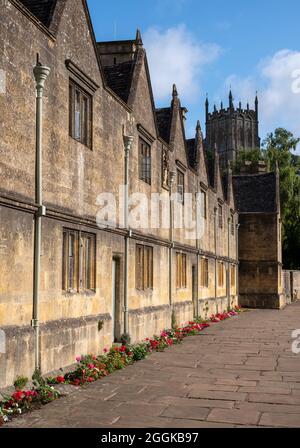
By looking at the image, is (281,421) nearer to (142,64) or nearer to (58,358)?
(58,358)

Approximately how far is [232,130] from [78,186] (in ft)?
340

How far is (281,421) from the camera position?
23.1 ft

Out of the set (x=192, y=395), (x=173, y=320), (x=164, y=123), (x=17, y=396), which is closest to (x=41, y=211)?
(x=17, y=396)

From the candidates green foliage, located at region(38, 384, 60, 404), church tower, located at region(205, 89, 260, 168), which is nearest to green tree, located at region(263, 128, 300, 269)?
green foliage, located at region(38, 384, 60, 404)

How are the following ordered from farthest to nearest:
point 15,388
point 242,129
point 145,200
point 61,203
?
point 242,129
point 145,200
point 61,203
point 15,388

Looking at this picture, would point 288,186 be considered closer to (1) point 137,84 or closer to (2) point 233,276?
(2) point 233,276

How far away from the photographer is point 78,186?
11.2 meters

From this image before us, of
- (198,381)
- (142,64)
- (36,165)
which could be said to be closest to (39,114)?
(36,165)

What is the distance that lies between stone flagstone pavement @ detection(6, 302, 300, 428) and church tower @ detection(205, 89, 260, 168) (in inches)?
3944

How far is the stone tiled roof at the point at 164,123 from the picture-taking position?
64.8 feet

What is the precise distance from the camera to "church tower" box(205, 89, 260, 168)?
11169 cm

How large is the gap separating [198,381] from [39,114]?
542cm

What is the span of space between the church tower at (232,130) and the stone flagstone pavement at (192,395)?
10019 cm

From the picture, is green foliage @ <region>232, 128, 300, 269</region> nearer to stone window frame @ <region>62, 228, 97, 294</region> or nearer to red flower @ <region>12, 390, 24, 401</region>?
stone window frame @ <region>62, 228, 97, 294</region>
